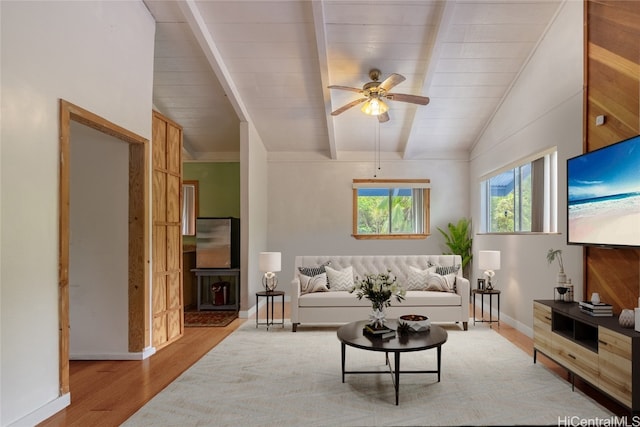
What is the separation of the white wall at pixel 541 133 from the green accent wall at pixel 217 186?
14.7 feet

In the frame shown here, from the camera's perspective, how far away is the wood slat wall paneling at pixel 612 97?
10.6 feet

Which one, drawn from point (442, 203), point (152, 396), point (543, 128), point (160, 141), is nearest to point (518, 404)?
point (152, 396)

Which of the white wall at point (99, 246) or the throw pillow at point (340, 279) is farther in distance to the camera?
the throw pillow at point (340, 279)

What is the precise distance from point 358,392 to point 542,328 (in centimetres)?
178

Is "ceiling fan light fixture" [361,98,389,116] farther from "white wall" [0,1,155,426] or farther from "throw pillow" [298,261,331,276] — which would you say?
"white wall" [0,1,155,426]

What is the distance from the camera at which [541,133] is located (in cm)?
472

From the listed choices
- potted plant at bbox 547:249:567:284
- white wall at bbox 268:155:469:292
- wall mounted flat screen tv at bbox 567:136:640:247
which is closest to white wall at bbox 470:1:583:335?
potted plant at bbox 547:249:567:284

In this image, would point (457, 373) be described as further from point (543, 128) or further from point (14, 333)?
point (14, 333)

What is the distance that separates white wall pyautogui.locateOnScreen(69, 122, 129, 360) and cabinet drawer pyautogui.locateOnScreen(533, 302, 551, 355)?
3.88 m

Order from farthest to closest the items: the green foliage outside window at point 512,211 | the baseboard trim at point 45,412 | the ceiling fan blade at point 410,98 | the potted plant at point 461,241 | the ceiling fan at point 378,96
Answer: the potted plant at point 461,241, the green foliage outside window at point 512,211, the ceiling fan blade at point 410,98, the ceiling fan at point 378,96, the baseboard trim at point 45,412

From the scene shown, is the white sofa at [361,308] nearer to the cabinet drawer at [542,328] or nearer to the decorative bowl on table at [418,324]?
the cabinet drawer at [542,328]

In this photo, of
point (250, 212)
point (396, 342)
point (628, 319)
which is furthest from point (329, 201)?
point (628, 319)

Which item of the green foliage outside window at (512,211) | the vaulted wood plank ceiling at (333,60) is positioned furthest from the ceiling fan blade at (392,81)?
the green foliage outside window at (512,211)

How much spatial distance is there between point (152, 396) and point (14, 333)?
A: 1088 mm
